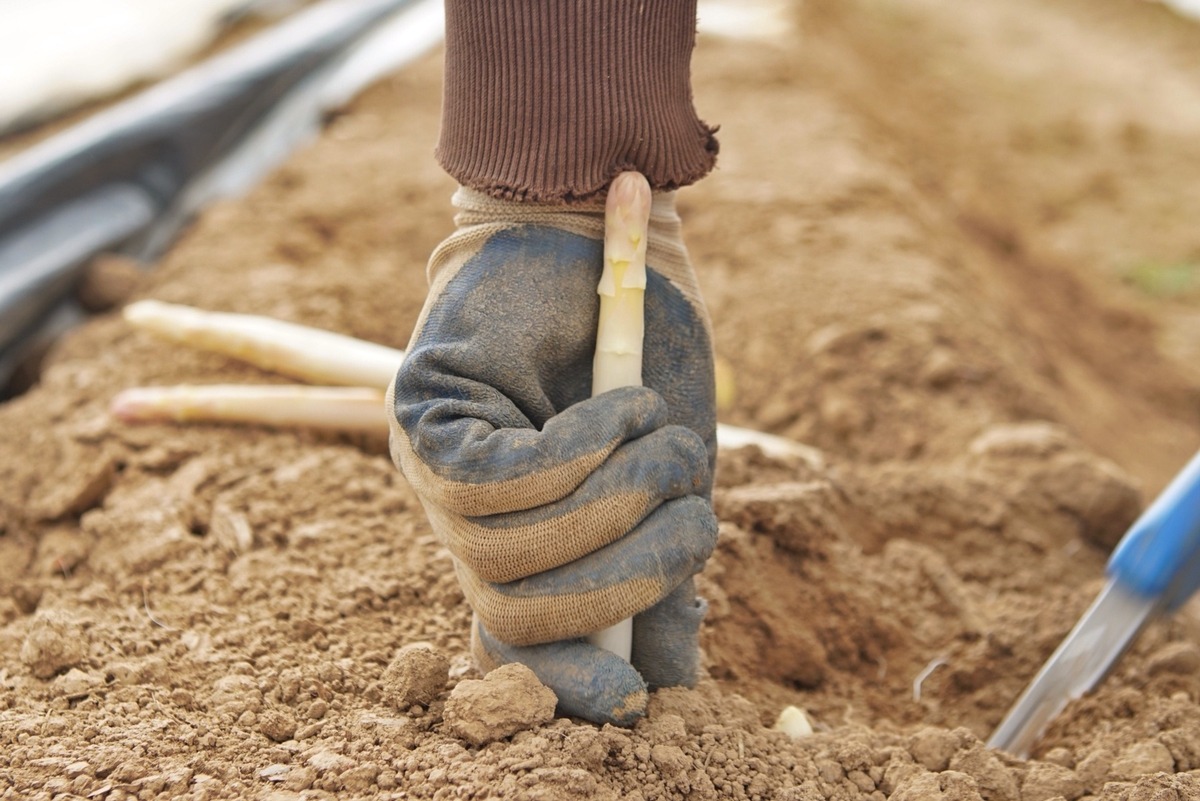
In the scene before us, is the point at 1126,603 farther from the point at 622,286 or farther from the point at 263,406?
the point at 263,406

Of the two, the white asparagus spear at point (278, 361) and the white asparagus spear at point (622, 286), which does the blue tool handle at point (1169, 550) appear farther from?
the white asparagus spear at point (622, 286)

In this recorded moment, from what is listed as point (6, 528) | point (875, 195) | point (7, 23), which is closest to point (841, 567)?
point (6, 528)

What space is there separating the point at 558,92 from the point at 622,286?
0.21m

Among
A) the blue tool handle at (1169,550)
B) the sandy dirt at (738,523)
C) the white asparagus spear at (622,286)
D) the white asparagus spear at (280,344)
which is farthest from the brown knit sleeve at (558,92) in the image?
the white asparagus spear at (280,344)

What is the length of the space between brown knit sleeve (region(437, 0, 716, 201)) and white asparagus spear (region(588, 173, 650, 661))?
0.10 feet

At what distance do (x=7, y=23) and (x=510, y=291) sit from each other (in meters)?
3.64

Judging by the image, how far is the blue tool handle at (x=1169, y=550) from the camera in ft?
5.14

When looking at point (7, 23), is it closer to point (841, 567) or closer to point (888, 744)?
point (841, 567)

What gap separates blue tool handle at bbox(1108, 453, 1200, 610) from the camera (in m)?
1.57

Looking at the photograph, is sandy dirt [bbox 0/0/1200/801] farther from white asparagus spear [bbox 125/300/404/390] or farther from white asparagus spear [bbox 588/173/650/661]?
white asparagus spear [bbox 588/173/650/661]

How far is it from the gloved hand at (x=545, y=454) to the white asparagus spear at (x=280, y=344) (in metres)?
1.00

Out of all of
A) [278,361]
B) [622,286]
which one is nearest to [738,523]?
[622,286]

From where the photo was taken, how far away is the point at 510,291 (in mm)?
1175

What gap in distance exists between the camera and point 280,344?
2.30m
